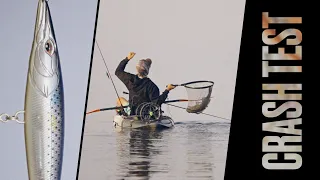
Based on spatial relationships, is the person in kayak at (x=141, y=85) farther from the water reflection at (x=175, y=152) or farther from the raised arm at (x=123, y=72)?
the water reflection at (x=175, y=152)

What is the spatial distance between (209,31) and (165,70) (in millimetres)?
289

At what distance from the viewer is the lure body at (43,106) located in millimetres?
1622

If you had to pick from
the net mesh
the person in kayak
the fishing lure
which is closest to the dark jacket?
the person in kayak

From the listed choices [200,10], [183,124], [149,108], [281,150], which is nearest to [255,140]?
[281,150]

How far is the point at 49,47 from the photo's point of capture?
165 centimetres

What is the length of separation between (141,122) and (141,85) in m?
0.18

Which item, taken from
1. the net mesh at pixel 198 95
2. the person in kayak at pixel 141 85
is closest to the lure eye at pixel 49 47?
the person in kayak at pixel 141 85

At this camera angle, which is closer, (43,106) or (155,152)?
(43,106)

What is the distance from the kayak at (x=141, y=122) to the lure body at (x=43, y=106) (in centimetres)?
46

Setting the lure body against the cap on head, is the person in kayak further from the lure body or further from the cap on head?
the lure body

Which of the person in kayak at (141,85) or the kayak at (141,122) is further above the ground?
the person in kayak at (141,85)

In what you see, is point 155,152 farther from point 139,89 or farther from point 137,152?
point 139,89

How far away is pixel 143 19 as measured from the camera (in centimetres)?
211

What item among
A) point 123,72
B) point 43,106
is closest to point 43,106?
point 43,106
